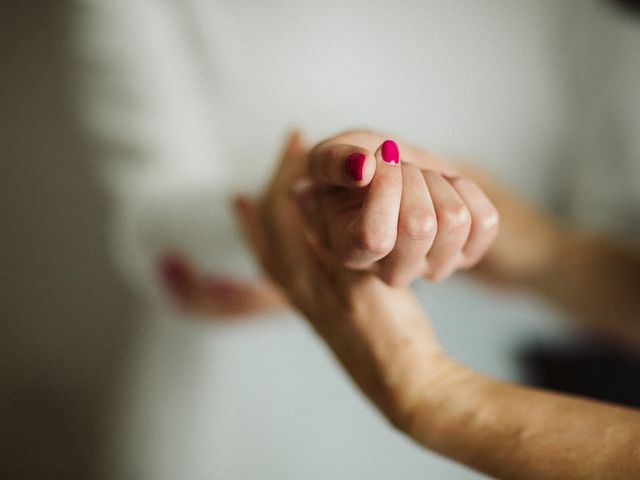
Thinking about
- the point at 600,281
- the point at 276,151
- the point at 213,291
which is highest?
the point at 276,151

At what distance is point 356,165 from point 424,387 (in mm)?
140

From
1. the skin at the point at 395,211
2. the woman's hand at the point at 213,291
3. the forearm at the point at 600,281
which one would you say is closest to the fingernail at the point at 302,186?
the skin at the point at 395,211

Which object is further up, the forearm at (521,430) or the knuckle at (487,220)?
the knuckle at (487,220)

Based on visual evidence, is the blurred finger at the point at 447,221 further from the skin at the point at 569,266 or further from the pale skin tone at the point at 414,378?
the skin at the point at 569,266

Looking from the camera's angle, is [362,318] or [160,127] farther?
[160,127]

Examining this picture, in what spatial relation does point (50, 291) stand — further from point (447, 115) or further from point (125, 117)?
point (447, 115)

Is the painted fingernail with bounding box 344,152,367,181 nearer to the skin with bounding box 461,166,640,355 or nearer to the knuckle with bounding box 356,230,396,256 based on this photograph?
the knuckle with bounding box 356,230,396,256

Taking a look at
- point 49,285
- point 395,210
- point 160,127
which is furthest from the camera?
point 49,285

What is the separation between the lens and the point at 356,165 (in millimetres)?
252

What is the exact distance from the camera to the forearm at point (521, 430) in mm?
264

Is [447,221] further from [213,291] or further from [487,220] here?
[213,291]

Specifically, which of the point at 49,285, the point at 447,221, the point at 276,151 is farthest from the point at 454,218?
the point at 49,285

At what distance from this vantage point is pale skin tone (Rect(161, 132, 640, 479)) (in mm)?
272

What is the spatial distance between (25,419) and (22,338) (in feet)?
0.33
